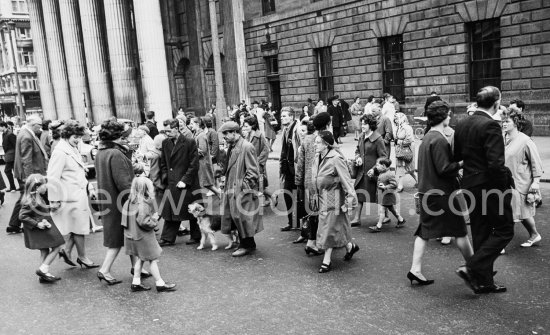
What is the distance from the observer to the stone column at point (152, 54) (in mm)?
24891

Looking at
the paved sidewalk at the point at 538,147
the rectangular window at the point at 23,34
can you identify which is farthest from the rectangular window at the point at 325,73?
the rectangular window at the point at 23,34

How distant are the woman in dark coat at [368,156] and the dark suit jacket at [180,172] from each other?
2.60 m

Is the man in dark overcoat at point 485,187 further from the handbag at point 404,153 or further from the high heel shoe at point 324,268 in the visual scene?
the handbag at point 404,153

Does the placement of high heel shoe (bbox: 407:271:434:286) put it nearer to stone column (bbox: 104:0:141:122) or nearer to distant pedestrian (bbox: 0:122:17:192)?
distant pedestrian (bbox: 0:122:17:192)

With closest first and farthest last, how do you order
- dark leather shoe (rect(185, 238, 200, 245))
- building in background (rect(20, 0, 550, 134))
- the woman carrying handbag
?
dark leather shoe (rect(185, 238, 200, 245)) → the woman carrying handbag → building in background (rect(20, 0, 550, 134))

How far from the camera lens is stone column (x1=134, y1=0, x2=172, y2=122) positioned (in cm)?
2489

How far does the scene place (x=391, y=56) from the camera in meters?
22.4

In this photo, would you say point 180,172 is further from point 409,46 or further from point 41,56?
point 41,56

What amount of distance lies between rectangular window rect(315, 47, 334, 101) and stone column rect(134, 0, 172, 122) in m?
7.57

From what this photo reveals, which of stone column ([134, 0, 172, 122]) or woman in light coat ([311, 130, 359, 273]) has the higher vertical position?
stone column ([134, 0, 172, 122])

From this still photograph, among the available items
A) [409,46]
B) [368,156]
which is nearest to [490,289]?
[368,156]

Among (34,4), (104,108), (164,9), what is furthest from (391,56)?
(34,4)

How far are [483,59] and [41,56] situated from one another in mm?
30561

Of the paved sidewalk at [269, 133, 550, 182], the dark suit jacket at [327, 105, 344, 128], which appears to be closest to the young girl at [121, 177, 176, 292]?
the paved sidewalk at [269, 133, 550, 182]
